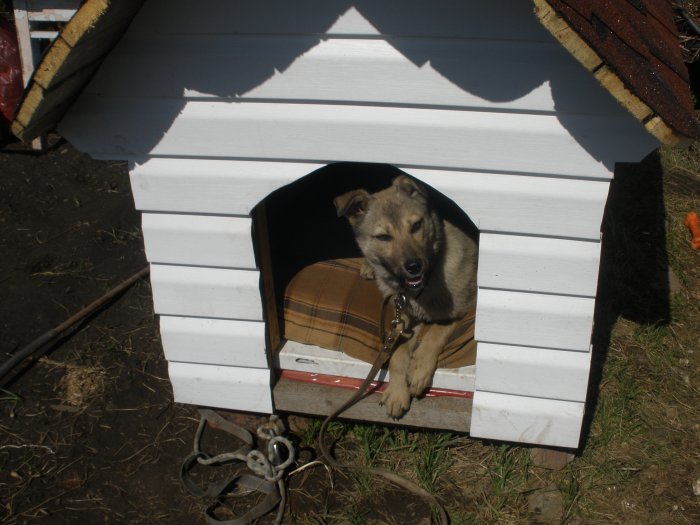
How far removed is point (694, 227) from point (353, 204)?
11.1 feet

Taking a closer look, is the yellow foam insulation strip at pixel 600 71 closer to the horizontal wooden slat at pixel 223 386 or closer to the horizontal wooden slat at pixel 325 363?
the horizontal wooden slat at pixel 325 363

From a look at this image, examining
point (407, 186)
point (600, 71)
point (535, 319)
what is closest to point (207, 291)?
point (407, 186)

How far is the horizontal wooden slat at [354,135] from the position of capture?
9.93 feet

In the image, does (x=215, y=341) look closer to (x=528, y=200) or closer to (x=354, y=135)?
(x=354, y=135)

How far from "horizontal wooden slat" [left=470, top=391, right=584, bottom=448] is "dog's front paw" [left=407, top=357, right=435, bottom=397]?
29 centimetres

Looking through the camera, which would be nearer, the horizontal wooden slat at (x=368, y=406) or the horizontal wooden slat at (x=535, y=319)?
the horizontal wooden slat at (x=535, y=319)

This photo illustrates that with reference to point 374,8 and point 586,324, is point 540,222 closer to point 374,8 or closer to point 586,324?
point 586,324

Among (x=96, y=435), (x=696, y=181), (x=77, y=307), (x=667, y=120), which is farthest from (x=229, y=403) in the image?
(x=696, y=181)

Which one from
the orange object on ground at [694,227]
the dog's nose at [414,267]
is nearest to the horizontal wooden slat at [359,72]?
the dog's nose at [414,267]

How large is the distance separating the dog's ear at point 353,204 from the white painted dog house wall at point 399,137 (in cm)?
64

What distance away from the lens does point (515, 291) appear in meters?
3.49

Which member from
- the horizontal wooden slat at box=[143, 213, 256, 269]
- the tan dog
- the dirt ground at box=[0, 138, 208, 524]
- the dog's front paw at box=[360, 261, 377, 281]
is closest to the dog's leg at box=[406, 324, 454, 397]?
the tan dog

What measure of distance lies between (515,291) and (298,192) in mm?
2982

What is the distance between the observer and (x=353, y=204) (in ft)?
13.8
